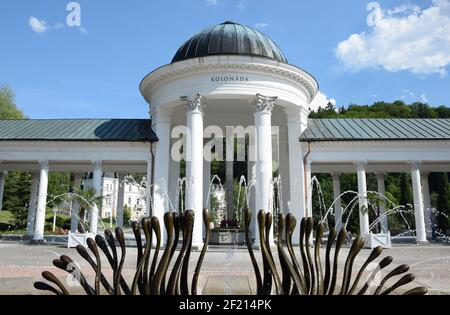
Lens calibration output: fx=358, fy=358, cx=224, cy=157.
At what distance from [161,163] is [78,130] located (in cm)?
754

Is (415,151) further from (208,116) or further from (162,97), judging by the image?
(162,97)

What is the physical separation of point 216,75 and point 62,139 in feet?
39.9

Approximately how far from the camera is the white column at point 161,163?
2297 cm

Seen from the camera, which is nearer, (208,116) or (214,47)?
(214,47)

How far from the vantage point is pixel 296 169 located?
2392 cm

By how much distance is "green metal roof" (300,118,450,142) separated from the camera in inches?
969

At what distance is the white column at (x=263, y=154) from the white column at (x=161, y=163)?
21.0 feet

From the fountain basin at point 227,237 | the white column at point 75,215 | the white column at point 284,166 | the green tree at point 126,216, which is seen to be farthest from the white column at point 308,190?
the green tree at point 126,216

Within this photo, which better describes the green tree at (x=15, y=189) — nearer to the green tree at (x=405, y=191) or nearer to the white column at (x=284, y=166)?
the white column at (x=284, y=166)

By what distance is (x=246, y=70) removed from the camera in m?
20.9

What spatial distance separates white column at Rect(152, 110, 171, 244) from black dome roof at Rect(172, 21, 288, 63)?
168 inches
